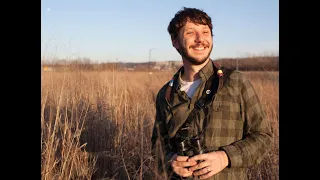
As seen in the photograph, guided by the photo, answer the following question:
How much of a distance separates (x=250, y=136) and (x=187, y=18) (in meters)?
0.76

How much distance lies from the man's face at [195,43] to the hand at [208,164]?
0.55 m

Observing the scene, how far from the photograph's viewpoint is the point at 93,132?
3.52 meters

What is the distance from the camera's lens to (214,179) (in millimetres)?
1570

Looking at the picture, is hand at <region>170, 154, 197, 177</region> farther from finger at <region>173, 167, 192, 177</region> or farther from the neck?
the neck

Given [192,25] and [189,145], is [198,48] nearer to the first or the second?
[192,25]

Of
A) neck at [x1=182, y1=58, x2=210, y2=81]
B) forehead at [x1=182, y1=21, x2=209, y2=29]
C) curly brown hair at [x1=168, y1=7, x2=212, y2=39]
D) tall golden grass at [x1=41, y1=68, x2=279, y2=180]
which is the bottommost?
tall golden grass at [x1=41, y1=68, x2=279, y2=180]

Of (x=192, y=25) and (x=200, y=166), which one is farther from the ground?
(x=192, y=25)

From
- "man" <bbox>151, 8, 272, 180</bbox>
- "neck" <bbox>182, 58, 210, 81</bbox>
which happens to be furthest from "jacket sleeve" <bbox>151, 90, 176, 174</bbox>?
"neck" <bbox>182, 58, 210, 81</bbox>

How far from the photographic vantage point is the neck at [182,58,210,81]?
1.75 meters

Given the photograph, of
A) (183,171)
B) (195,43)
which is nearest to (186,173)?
(183,171)

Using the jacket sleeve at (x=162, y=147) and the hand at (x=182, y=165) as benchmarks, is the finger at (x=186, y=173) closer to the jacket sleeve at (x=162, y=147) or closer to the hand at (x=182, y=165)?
the hand at (x=182, y=165)

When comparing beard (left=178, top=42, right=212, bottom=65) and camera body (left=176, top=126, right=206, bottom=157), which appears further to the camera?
beard (left=178, top=42, right=212, bottom=65)

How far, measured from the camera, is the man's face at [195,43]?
5.56 feet
